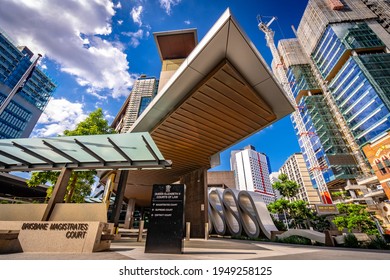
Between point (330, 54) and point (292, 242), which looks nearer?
point (292, 242)

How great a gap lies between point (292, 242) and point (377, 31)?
8884 centimetres

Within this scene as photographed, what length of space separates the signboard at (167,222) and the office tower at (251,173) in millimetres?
172295

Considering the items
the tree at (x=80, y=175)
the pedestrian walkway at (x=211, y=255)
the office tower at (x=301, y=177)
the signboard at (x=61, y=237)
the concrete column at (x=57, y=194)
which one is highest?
the office tower at (x=301, y=177)

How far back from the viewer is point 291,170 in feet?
409

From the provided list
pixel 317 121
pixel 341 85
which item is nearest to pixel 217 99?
pixel 341 85

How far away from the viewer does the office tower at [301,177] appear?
98.8 metres

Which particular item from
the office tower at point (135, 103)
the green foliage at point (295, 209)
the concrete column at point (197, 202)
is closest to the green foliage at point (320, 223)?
the green foliage at point (295, 209)

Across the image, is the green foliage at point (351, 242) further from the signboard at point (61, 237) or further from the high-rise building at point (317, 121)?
the high-rise building at point (317, 121)

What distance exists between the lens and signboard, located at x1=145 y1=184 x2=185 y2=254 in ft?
14.4

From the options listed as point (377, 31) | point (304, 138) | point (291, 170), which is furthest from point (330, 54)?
point (291, 170)

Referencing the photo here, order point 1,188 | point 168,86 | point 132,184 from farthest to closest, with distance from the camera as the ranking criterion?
1. point 1,188
2. point 132,184
3. point 168,86

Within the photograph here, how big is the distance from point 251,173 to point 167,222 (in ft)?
599

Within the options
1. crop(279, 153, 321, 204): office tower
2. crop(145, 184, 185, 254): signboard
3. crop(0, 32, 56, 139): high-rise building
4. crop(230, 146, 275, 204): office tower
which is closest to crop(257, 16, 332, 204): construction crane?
crop(279, 153, 321, 204): office tower
